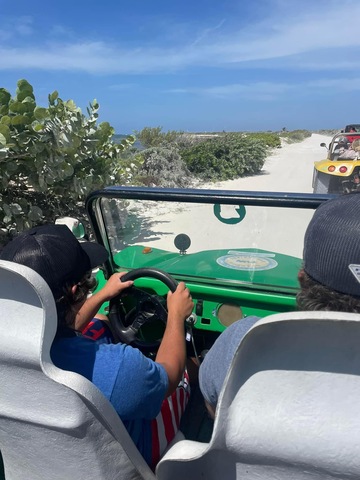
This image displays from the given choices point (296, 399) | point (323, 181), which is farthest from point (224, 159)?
point (296, 399)

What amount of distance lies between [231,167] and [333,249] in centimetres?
1796

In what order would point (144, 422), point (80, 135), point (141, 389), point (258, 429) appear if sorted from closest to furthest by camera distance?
point (258, 429)
point (141, 389)
point (144, 422)
point (80, 135)

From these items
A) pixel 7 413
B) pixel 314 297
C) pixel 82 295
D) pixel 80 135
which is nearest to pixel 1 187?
pixel 80 135

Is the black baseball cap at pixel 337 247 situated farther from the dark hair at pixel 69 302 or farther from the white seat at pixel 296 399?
the dark hair at pixel 69 302

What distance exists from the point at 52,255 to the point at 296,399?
1.02 m

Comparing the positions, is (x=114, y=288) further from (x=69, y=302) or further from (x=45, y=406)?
(x=45, y=406)

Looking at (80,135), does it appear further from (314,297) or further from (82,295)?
(314,297)

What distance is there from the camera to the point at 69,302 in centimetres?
159

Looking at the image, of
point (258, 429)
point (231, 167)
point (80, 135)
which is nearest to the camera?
point (258, 429)

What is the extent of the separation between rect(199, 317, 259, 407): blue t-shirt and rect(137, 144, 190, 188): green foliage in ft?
42.4

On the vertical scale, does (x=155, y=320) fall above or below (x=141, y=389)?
below

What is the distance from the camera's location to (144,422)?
1627 millimetres

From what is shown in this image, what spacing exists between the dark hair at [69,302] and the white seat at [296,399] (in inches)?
31.8

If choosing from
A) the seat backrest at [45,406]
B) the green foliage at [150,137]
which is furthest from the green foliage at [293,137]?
the seat backrest at [45,406]
